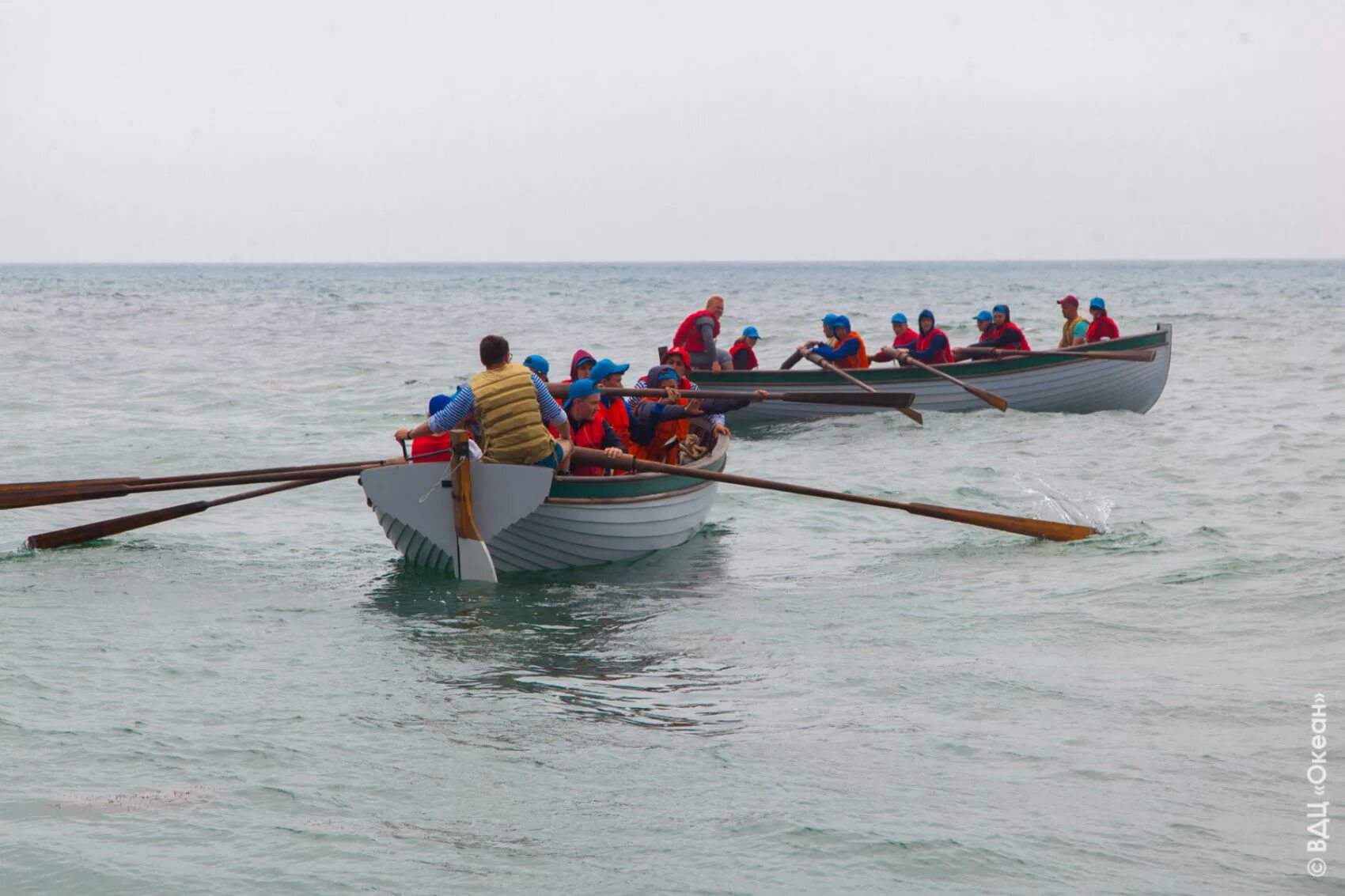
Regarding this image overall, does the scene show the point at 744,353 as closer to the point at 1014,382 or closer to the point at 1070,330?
the point at 1014,382

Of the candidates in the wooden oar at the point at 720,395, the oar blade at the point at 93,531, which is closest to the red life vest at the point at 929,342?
the wooden oar at the point at 720,395

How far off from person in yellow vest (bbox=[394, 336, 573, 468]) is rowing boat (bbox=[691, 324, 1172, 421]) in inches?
364

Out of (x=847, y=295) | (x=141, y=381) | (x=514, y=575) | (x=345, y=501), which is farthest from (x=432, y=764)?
(x=847, y=295)

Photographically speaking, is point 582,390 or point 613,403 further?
point 613,403

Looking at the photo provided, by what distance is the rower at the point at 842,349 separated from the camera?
1953 cm

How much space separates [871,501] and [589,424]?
2.50m

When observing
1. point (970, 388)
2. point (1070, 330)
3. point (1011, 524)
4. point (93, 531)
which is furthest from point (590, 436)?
point (1070, 330)

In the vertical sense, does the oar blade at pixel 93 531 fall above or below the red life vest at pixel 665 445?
below

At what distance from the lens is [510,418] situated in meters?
9.92

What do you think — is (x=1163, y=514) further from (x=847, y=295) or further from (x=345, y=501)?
(x=847, y=295)

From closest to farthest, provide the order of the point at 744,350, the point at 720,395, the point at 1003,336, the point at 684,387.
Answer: the point at 720,395, the point at 684,387, the point at 744,350, the point at 1003,336

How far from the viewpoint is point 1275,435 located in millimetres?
18625

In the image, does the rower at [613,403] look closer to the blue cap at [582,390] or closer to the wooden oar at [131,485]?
the blue cap at [582,390]

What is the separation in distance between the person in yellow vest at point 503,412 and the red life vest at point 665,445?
2429mm
